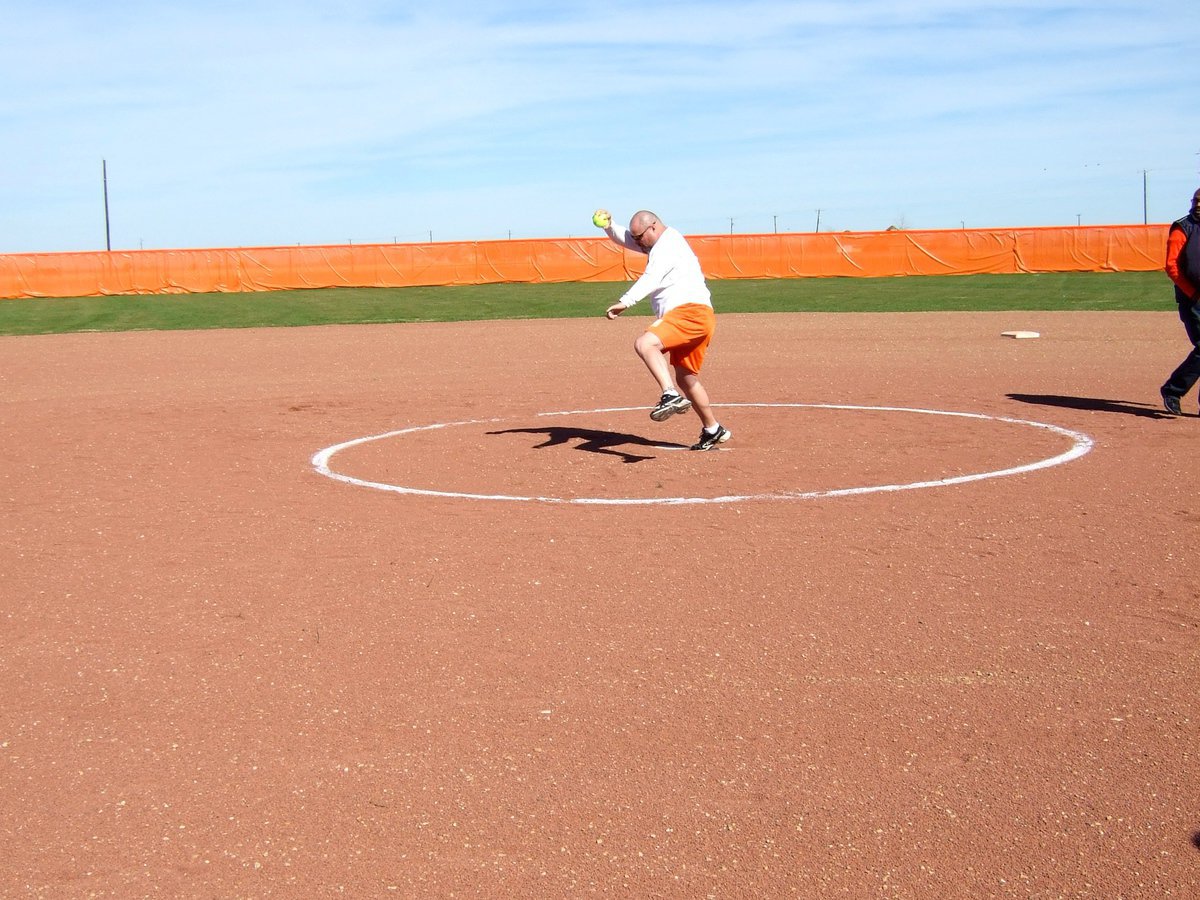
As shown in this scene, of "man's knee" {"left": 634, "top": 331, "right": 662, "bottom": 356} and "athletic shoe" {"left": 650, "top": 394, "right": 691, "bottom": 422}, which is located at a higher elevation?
"man's knee" {"left": 634, "top": 331, "right": 662, "bottom": 356}

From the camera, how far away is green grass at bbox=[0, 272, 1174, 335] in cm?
3116

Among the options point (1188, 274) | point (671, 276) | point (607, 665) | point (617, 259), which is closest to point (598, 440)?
point (671, 276)

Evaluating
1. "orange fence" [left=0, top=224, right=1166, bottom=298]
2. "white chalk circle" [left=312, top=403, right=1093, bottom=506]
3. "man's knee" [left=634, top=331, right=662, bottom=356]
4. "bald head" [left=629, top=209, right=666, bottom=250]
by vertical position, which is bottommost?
"white chalk circle" [left=312, top=403, right=1093, bottom=506]

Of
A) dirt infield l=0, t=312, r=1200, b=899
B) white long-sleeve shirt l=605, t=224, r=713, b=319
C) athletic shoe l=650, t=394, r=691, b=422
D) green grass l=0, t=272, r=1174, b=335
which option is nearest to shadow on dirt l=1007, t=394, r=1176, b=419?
dirt infield l=0, t=312, r=1200, b=899

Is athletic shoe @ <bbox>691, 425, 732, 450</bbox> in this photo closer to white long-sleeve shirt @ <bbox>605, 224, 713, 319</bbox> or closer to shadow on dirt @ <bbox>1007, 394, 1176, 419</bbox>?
white long-sleeve shirt @ <bbox>605, 224, 713, 319</bbox>

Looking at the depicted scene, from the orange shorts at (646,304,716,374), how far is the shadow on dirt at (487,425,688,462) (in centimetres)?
86

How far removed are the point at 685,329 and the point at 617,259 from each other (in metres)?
35.3

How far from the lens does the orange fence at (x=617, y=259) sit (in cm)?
4431

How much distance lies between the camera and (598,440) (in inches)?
457

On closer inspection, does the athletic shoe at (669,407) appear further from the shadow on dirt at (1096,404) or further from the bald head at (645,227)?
the shadow on dirt at (1096,404)

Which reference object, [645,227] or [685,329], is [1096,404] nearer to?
[685,329]

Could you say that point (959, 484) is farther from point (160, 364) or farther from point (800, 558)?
point (160, 364)

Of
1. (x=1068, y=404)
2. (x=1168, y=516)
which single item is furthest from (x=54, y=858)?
(x=1068, y=404)

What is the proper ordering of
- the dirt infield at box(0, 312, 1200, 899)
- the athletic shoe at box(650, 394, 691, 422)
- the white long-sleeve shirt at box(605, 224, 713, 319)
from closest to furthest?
1. the dirt infield at box(0, 312, 1200, 899)
2. the athletic shoe at box(650, 394, 691, 422)
3. the white long-sleeve shirt at box(605, 224, 713, 319)
